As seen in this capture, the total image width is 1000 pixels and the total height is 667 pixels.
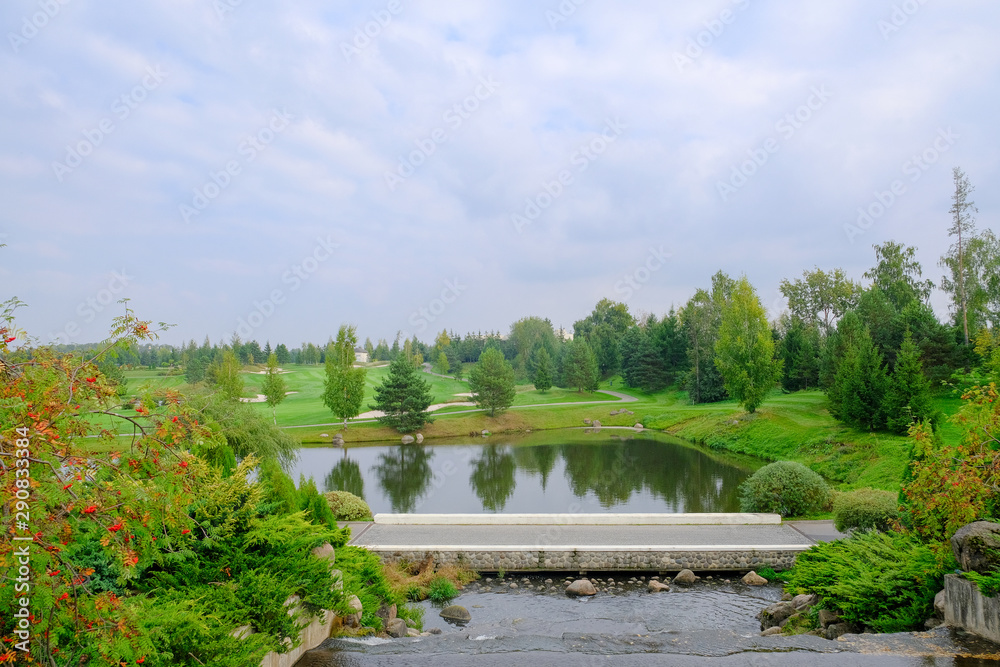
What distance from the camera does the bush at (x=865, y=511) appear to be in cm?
1201

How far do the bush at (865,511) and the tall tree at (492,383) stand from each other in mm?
34896

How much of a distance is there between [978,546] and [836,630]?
200 centimetres

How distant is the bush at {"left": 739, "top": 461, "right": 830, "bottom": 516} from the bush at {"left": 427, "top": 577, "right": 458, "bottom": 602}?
8732 mm

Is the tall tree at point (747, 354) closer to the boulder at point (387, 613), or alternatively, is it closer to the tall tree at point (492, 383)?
the tall tree at point (492, 383)

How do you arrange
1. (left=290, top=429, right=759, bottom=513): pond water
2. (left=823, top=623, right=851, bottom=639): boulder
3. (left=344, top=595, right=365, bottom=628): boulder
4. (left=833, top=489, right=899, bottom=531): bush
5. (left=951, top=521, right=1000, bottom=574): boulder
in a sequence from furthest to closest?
(left=290, top=429, right=759, bottom=513): pond water
(left=833, top=489, right=899, bottom=531): bush
(left=344, top=595, right=365, bottom=628): boulder
(left=823, top=623, right=851, bottom=639): boulder
(left=951, top=521, right=1000, bottom=574): boulder

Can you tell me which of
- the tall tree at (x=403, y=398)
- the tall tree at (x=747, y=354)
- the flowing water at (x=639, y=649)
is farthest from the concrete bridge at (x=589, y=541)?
the tall tree at (x=403, y=398)

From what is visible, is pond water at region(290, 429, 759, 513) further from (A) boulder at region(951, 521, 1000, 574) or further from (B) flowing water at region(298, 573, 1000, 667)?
(A) boulder at region(951, 521, 1000, 574)

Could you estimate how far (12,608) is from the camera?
3.68 metres

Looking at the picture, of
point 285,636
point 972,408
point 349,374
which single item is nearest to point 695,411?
point 349,374

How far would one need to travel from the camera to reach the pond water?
69.9 ft

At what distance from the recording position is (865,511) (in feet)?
39.5

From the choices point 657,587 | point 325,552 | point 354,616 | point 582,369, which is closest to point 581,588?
point 657,587

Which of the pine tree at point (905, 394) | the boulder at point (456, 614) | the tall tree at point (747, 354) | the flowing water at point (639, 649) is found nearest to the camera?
the flowing water at point (639, 649)

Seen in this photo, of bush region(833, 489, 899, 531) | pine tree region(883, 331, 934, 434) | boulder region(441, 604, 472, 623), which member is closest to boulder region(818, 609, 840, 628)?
bush region(833, 489, 899, 531)
